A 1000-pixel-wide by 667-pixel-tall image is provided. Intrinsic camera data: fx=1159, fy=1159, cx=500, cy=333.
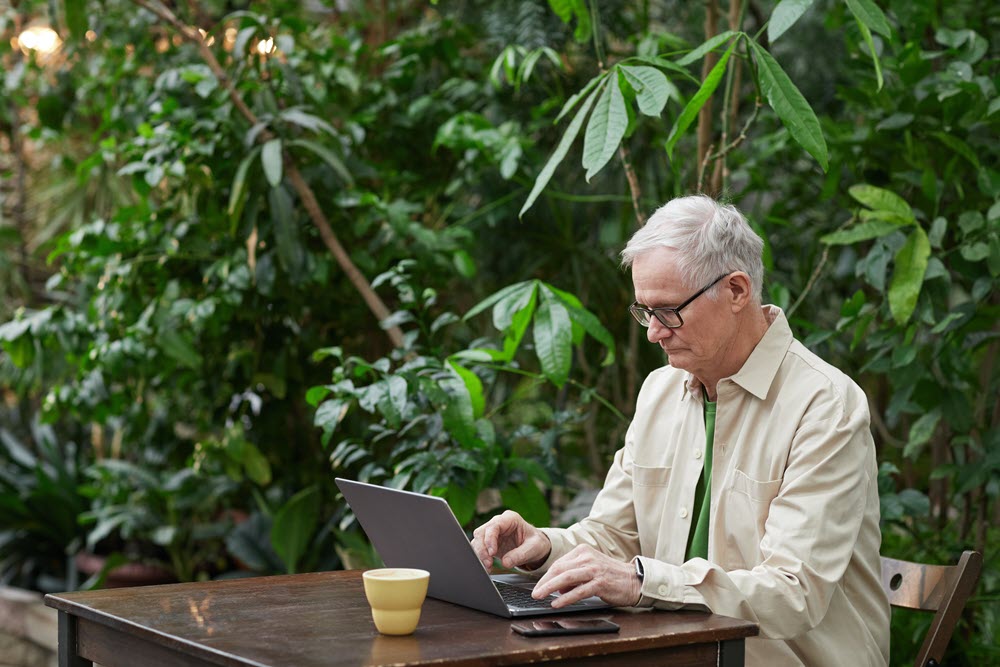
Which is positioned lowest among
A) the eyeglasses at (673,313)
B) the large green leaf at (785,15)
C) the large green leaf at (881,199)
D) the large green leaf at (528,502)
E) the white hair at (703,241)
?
the large green leaf at (528,502)

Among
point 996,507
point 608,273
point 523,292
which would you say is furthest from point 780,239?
point 523,292

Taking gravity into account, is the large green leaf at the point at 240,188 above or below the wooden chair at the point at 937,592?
above

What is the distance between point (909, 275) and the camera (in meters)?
2.46

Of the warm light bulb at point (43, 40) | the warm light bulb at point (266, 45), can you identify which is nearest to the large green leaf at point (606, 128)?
the warm light bulb at point (266, 45)

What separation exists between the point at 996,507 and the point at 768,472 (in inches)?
90.8

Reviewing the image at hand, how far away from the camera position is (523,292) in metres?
2.46

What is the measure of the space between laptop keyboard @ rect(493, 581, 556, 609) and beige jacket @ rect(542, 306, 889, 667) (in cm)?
13

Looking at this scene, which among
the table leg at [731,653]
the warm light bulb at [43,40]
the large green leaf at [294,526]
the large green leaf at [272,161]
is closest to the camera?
the table leg at [731,653]

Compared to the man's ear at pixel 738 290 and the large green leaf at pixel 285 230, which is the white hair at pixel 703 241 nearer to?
the man's ear at pixel 738 290

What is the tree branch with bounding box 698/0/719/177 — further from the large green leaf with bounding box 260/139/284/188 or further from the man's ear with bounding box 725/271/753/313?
the large green leaf with bounding box 260/139/284/188

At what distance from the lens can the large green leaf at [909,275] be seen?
7.97ft

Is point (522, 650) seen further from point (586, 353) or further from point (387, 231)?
point (586, 353)

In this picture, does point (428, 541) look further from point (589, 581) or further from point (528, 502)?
point (528, 502)

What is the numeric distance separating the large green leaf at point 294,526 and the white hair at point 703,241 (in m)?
2.05
